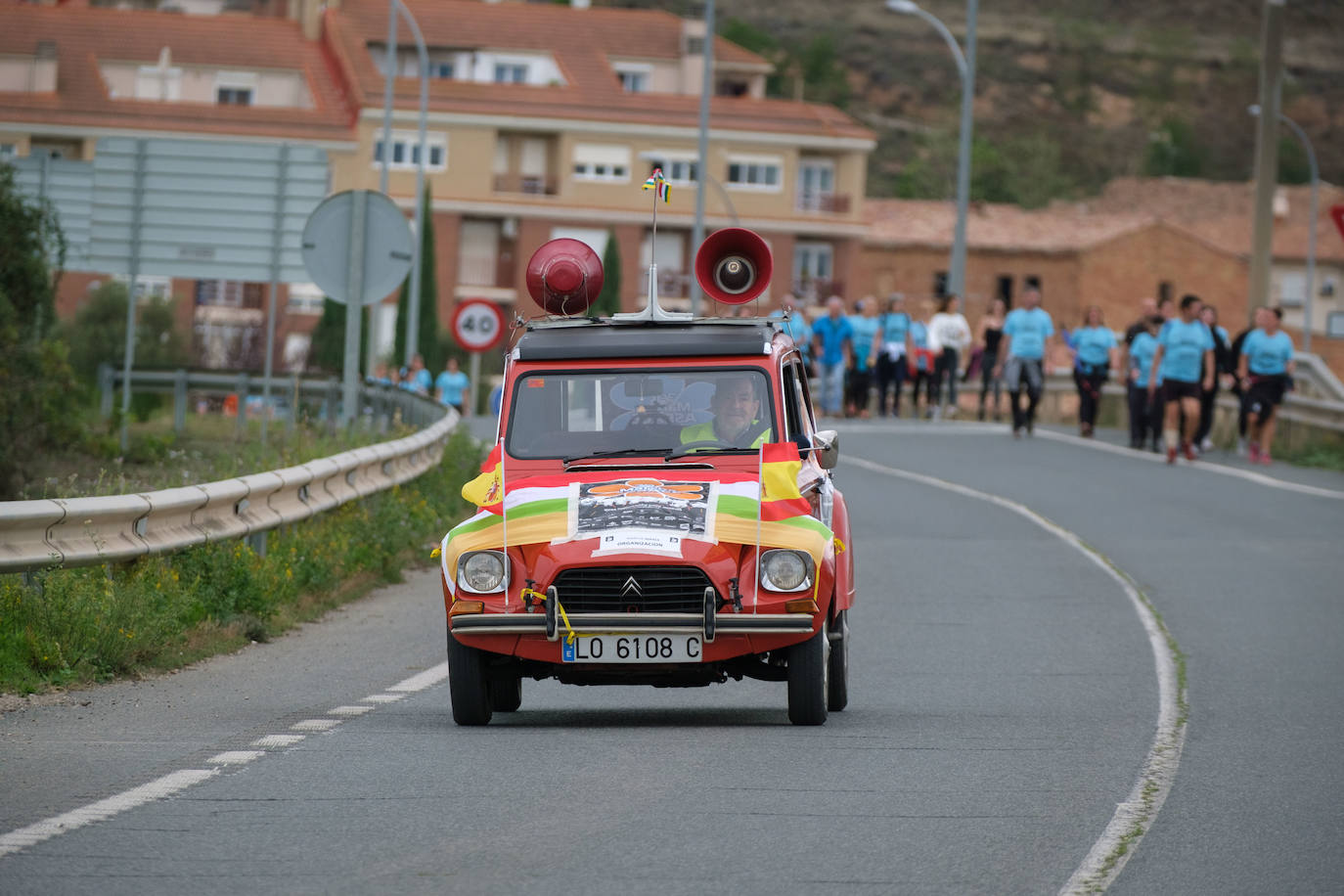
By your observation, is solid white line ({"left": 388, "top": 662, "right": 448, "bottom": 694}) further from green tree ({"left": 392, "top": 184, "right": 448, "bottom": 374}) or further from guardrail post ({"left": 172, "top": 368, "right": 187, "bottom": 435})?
green tree ({"left": 392, "top": 184, "right": 448, "bottom": 374})

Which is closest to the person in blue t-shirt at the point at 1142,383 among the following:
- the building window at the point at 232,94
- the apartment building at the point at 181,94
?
the apartment building at the point at 181,94

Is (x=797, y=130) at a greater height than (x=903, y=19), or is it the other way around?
(x=903, y=19)

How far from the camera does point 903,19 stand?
195750mm

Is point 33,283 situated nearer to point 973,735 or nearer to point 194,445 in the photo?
point 194,445

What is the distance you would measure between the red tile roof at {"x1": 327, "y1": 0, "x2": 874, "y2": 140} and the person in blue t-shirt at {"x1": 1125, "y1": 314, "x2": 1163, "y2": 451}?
56.8 metres

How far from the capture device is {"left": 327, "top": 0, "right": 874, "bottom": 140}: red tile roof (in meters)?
88.4

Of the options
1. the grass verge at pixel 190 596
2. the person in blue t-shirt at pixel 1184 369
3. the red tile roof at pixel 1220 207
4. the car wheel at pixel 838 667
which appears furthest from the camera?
the red tile roof at pixel 1220 207

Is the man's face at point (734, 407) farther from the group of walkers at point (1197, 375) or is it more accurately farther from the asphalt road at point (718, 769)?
the group of walkers at point (1197, 375)

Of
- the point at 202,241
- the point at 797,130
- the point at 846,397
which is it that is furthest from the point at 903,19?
the point at 202,241

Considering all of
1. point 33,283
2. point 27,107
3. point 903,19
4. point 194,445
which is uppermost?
point 903,19

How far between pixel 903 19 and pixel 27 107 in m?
120

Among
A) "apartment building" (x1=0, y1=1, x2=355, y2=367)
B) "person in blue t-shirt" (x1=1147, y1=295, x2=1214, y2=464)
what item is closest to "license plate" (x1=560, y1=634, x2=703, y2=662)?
"person in blue t-shirt" (x1=1147, y1=295, x2=1214, y2=464)

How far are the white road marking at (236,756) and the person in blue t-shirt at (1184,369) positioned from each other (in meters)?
21.4

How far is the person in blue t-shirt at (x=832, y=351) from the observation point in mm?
36844
